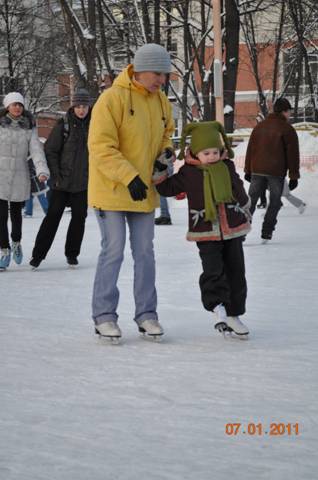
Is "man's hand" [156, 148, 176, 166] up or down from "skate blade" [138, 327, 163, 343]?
up

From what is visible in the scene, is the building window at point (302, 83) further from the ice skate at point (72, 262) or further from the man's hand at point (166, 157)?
the man's hand at point (166, 157)

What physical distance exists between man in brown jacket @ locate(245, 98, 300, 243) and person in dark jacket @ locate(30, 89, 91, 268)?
2.61m

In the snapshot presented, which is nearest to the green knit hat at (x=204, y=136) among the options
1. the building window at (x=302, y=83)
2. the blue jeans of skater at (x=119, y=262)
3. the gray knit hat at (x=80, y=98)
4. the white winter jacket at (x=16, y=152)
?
the blue jeans of skater at (x=119, y=262)

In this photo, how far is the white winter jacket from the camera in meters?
9.93

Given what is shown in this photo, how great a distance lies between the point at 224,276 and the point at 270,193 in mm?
6258

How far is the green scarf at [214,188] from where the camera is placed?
5898mm

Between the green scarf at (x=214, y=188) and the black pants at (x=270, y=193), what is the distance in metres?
6.14

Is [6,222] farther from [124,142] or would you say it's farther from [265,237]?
[124,142]

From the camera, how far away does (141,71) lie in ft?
19.1

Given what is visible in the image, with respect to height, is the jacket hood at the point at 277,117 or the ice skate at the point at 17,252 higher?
the jacket hood at the point at 277,117

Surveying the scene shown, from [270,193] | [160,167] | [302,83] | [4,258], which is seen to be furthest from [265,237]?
[302,83]
